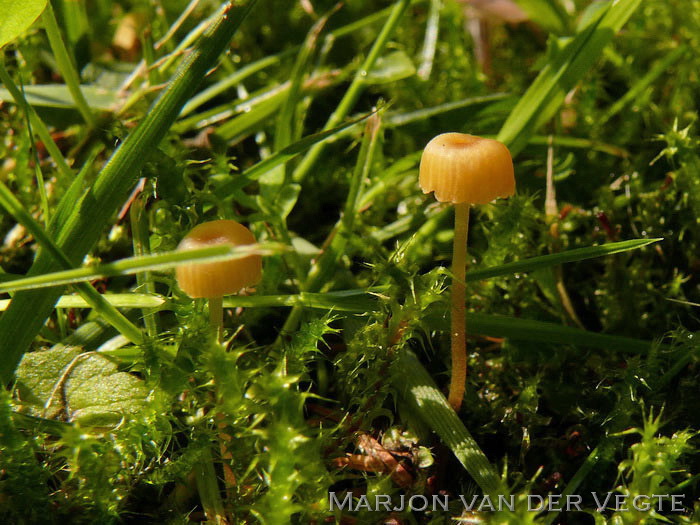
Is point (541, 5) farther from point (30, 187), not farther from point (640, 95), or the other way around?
point (30, 187)

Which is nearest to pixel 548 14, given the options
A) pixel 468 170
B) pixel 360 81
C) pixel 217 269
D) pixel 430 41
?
pixel 430 41

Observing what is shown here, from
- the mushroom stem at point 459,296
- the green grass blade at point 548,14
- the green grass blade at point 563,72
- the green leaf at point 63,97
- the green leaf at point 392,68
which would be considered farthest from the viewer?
A: the green grass blade at point 548,14

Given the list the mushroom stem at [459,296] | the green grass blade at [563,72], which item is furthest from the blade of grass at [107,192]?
the green grass blade at [563,72]

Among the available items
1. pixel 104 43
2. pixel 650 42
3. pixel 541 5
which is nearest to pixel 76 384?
pixel 104 43

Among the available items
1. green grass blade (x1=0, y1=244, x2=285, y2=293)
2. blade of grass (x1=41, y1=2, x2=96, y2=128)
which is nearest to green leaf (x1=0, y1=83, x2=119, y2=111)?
blade of grass (x1=41, y1=2, x2=96, y2=128)

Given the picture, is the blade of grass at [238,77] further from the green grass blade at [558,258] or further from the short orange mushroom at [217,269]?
the green grass blade at [558,258]

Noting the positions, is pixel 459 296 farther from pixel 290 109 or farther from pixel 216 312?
pixel 290 109

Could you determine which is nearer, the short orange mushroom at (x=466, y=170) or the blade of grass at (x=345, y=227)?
the short orange mushroom at (x=466, y=170)
